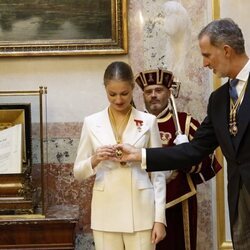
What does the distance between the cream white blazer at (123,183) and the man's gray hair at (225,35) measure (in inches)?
22.8

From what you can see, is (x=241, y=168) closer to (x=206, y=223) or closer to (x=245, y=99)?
(x=245, y=99)

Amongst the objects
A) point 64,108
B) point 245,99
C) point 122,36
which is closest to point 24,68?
point 64,108

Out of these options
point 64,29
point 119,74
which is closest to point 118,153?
point 119,74

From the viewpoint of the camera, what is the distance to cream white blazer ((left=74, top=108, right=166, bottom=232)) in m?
2.66

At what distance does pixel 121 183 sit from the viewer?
2.67 metres

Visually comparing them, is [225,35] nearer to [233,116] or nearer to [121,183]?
[233,116]

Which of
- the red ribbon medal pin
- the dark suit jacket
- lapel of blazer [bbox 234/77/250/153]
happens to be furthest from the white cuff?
lapel of blazer [bbox 234/77/250/153]

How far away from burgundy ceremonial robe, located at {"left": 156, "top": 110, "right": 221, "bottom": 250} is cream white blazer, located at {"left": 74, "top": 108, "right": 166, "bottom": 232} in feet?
2.54

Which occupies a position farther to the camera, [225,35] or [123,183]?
[123,183]

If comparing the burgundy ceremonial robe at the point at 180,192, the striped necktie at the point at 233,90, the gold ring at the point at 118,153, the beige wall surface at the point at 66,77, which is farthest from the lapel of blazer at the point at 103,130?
the beige wall surface at the point at 66,77

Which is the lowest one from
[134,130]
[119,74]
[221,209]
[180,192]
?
[221,209]

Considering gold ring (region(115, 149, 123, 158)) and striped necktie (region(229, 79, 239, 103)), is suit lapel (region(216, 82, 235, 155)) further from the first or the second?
gold ring (region(115, 149, 123, 158))

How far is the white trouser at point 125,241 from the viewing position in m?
2.64

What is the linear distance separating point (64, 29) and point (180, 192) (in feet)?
5.15
